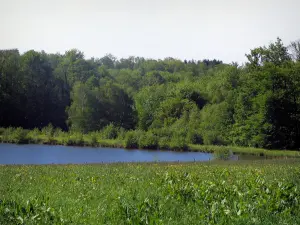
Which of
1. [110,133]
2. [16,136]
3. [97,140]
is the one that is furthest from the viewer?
[110,133]

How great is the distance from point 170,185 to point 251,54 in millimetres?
65302

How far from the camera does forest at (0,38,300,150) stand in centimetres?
6800

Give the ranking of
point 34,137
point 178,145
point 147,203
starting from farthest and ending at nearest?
point 34,137
point 178,145
point 147,203

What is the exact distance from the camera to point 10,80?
85500 mm

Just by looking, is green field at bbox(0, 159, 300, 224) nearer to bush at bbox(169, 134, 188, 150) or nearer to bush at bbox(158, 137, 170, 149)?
bush at bbox(169, 134, 188, 150)

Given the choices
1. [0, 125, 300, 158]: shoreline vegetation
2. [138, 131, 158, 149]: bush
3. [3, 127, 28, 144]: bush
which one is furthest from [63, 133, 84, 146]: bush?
[138, 131, 158, 149]: bush

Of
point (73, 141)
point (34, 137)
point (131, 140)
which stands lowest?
point (73, 141)

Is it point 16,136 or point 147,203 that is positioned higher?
point 16,136

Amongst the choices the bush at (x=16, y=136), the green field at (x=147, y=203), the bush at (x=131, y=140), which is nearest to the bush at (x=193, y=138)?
the bush at (x=131, y=140)

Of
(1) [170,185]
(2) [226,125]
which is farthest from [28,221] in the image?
(2) [226,125]

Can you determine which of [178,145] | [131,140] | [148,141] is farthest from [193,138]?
[131,140]

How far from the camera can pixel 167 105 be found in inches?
3701

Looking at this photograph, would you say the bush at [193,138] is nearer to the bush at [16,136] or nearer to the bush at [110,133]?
the bush at [110,133]

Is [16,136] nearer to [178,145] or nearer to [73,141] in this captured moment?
[73,141]
